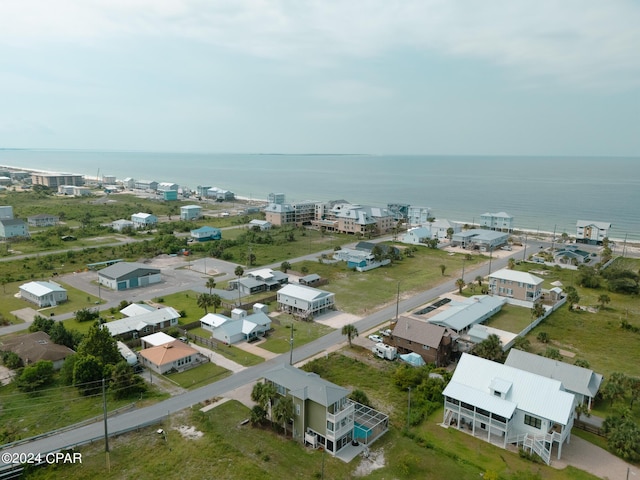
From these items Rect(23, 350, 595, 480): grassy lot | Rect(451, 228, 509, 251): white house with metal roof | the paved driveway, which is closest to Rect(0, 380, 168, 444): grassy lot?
Rect(23, 350, 595, 480): grassy lot

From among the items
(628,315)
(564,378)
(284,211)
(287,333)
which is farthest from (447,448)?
(284,211)

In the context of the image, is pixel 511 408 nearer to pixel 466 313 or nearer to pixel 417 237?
pixel 466 313

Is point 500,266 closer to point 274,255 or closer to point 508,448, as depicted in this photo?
point 274,255

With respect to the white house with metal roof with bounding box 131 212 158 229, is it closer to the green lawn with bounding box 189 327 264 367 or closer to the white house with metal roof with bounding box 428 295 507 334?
the green lawn with bounding box 189 327 264 367

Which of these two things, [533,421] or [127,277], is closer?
[533,421]

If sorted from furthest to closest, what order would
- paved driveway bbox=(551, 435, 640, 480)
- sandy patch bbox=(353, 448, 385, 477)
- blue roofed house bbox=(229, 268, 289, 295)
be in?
blue roofed house bbox=(229, 268, 289, 295), paved driveway bbox=(551, 435, 640, 480), sandy patch bbox=(353, 448, 385, 477)

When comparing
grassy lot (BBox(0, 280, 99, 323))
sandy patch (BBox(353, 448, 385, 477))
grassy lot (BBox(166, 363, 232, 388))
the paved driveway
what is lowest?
grassy lot (BBox(0, 280, 99, 323))

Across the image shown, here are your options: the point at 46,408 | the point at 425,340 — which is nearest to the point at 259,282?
the point at 425,340

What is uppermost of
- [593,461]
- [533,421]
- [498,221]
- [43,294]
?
[498,221]
